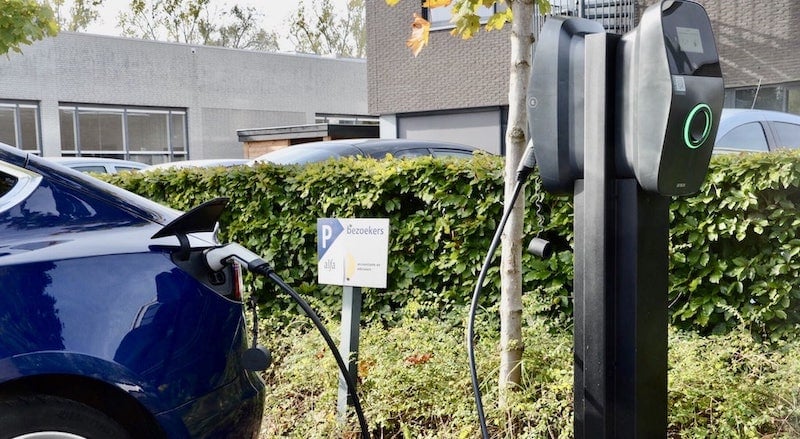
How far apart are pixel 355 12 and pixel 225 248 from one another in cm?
3945

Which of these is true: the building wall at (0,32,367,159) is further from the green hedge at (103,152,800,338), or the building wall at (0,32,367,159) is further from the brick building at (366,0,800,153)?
the green hedge at (103,152,800,338)

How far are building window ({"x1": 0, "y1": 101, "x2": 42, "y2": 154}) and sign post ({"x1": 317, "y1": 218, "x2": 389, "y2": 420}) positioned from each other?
21.8 metres

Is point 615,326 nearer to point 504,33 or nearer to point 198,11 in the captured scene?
point 504,33

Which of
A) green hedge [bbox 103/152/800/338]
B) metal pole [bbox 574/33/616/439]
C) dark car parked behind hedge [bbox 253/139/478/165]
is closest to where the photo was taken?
metal pole [bbox 574/33/616/439]

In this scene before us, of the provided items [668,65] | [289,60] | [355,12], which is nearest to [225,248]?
[668,65]

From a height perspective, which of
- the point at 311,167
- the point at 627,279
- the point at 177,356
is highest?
the point at 311,167

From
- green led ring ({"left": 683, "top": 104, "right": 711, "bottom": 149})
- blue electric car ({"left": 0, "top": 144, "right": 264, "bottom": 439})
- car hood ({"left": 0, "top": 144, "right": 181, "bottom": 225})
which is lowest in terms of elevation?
blue electric car ({"left": 0, "top": 144, "right": 264, "bottom": 439})

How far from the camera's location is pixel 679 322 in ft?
15.0

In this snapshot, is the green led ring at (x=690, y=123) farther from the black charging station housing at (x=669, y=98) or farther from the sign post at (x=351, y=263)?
the sign post at (x=351, y=263)

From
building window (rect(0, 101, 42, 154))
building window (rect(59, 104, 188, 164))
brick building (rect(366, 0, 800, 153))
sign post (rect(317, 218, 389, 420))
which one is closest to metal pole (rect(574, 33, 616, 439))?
sign post (rect(317, 218, 389, 420))

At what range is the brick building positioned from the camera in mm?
14570

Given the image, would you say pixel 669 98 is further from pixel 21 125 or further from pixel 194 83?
pixel 194 83

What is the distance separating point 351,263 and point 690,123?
2.08 m

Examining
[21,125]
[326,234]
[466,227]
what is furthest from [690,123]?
[21,125]
